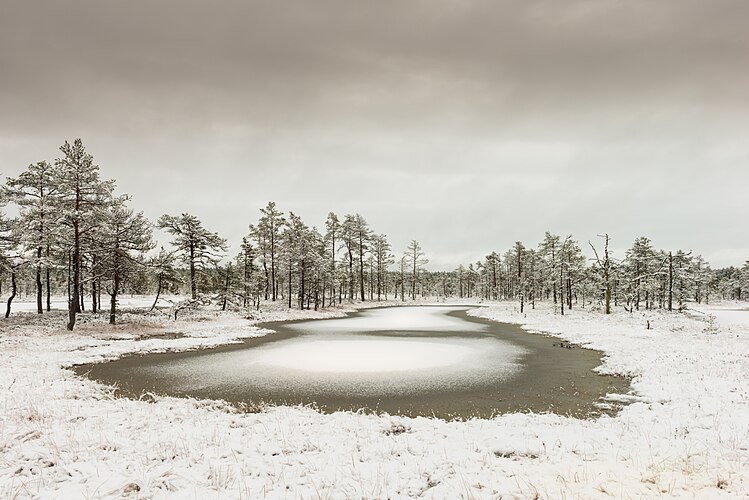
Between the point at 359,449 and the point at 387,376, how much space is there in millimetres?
8248

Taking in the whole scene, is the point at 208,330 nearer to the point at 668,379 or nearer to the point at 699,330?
the point at 668,379

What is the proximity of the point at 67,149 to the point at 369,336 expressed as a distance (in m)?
26.9

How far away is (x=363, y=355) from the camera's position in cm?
2078

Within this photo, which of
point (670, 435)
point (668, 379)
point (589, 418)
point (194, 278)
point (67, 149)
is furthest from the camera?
point (194, 278)

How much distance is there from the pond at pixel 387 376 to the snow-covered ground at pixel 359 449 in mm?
1598

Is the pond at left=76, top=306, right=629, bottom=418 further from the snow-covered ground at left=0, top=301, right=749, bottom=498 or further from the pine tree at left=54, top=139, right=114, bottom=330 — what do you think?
the pine tree at left=54, top=139, right=114, bottom=330

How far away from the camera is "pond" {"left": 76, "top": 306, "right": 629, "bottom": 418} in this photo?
12539mm

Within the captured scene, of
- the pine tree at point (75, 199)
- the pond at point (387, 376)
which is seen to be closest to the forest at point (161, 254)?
the pine tree at point (75, 199)

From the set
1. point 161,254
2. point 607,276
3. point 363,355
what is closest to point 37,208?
point 161,254

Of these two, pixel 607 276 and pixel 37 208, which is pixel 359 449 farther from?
pixel 607 276

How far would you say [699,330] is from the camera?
30625 mm

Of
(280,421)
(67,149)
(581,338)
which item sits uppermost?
(67,149)

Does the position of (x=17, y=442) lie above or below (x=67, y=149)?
below

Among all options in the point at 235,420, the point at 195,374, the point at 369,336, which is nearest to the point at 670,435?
the point at 235,420
